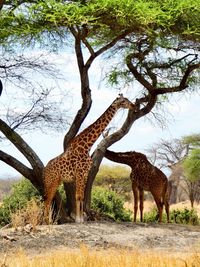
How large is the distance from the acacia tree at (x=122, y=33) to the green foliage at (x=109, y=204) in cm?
240

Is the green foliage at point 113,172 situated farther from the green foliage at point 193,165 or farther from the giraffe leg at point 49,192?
the giraffe leg at point 49,192

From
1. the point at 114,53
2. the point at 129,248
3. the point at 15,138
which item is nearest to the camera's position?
the point at 129,248

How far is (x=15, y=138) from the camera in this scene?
444 inches

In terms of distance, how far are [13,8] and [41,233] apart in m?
3.52

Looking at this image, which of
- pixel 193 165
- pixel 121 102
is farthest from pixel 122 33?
pixel 193 165

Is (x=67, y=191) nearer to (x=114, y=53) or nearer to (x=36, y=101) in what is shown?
(x=36, y=101)

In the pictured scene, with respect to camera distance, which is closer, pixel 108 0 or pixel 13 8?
pixel 108 0

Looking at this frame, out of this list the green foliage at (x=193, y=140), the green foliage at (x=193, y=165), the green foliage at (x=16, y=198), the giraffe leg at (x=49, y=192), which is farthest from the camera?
the green foliage at (x=193, y=140)

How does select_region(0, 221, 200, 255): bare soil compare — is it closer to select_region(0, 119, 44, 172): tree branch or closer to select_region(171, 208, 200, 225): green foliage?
select_region(0, 119, 44, 172): tree branch

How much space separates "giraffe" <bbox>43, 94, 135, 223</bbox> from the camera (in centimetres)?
1068

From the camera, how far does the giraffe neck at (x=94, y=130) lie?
10.9 metres

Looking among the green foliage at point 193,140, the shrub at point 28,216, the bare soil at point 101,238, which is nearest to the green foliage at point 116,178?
the green foliage at point 193,140

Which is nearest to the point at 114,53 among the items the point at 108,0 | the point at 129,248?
the point at 108,0

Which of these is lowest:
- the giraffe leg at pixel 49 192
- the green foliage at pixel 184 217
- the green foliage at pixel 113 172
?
the giraffe leg at pixel 49 192
